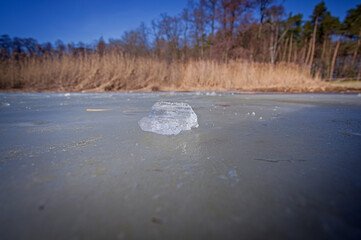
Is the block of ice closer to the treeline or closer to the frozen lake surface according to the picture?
the frozen lake surface

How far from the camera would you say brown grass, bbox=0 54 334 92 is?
5.98 metres

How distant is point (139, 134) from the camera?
89 centimetres

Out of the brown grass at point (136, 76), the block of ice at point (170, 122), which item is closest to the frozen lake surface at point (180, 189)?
the block of ice at point (170, 122)

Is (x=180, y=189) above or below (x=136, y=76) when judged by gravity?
below

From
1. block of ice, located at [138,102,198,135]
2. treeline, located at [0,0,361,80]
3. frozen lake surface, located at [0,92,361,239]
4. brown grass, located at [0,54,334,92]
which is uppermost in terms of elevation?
treeline, located at [0,0,361,80]

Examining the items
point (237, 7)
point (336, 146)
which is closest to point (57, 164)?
point (336, 146)

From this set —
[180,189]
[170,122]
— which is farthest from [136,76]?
[180,189]

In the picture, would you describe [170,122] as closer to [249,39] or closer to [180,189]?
[180,189]

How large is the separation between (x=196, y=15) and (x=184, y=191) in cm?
1642

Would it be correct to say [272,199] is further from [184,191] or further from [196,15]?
[196,15]

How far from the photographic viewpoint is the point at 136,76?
6531 millimetres

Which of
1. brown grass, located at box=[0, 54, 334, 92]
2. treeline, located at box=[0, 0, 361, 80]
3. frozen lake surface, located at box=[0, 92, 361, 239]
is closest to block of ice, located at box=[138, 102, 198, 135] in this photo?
frozen lake surface, located at box=[0, 92, 361, 239]

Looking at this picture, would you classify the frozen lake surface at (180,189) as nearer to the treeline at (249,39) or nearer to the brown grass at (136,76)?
the brown grass at (136,76)

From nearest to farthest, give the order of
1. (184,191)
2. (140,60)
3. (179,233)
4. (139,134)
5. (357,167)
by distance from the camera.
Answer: (179,233), (184,191), (357,167), (139,134), (140,60)
